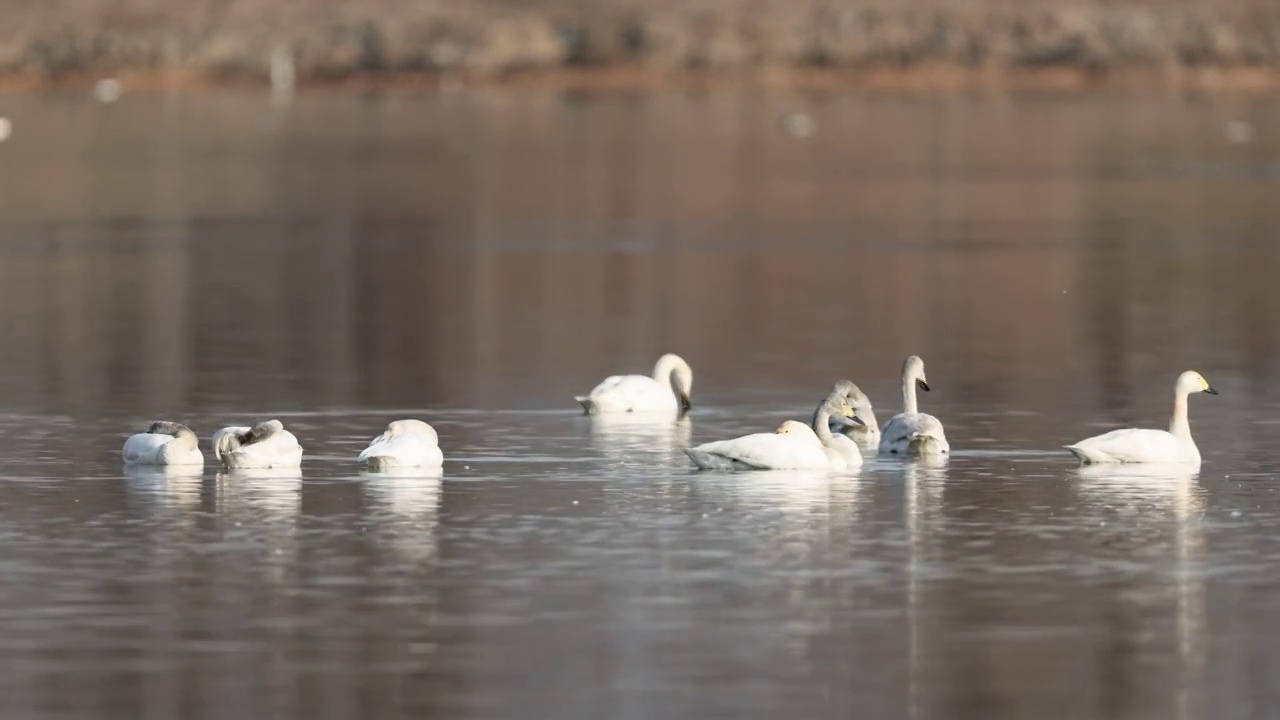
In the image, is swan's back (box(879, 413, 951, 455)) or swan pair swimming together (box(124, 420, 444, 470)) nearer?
swan pair swimming together (box(124, 420, 444, 470))

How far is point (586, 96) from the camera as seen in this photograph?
4754 inches

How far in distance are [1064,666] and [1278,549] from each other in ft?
10.1

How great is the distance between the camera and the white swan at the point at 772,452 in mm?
17469

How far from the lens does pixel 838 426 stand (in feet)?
64.2

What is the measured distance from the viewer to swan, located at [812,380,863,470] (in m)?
17.8

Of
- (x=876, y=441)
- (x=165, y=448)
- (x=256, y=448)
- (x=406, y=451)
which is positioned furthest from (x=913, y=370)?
(x=165, y=448)

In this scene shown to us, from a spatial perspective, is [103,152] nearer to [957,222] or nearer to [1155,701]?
[957,222]

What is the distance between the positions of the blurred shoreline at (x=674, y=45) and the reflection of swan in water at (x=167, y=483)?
106219 millimetres

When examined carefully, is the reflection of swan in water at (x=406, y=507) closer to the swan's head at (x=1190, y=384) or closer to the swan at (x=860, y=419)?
the swan at (x=860, y=419)

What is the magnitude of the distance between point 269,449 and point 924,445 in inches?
146

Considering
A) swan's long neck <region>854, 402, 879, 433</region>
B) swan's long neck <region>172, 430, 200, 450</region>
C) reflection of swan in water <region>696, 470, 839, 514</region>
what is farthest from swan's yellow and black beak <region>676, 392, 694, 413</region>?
swan's long neck <region>172, 430, 200, 450</region>

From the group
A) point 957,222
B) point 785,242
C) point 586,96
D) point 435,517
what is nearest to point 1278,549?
point 435,517

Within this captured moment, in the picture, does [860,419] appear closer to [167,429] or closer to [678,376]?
[678,376]

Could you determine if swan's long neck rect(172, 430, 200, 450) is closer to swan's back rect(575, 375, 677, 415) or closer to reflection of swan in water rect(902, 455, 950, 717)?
swan's back rect(575, 375, 677, 415)
